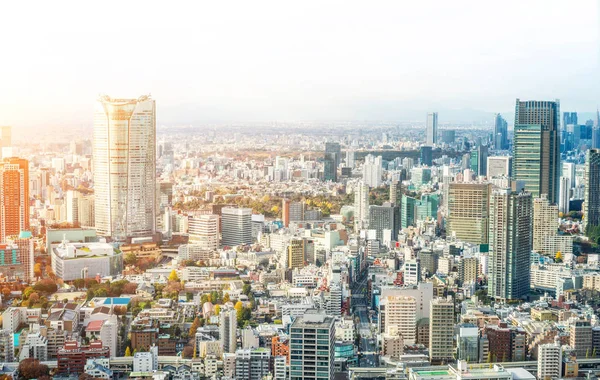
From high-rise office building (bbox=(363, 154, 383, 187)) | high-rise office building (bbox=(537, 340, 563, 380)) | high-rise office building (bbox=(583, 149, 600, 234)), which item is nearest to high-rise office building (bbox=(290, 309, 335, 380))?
high-rise office building (bbox=(537, 340, 563, 380))

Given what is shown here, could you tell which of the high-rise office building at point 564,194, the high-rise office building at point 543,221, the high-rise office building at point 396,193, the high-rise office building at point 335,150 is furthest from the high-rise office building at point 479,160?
the high-rise office building at point 543,221

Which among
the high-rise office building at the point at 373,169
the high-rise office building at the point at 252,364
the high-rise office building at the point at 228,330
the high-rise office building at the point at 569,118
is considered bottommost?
the high-rise office building at the point at 252,364

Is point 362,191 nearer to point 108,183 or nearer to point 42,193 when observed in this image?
point 108,183

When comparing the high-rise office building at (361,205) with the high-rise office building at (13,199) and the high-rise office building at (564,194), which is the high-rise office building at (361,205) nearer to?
the high-rise office building at (564,194)

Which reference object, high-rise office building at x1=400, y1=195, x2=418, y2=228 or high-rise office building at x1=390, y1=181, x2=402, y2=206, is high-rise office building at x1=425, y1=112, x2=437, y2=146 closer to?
high-rise office building at x1=390, y1=181, x2=402, y2=206

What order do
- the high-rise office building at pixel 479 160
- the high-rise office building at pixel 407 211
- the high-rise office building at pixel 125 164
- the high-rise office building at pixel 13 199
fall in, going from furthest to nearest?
the high-rise office building at pixel 479 160 < the high-rise office building at pixel 407 211 < the high-rise office building at pixel 125 164 < the high-rise office building at pixel 13 199

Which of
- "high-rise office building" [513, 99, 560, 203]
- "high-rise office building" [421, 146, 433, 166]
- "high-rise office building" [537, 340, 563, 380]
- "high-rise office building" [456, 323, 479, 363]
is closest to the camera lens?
"high-rise office building" [537, 340, 563, 380]

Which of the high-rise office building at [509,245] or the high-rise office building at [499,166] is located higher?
the high-rise office building at [499,166]

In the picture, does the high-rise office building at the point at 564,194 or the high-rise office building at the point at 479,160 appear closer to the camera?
the high-rise office building at the point at 564,194
